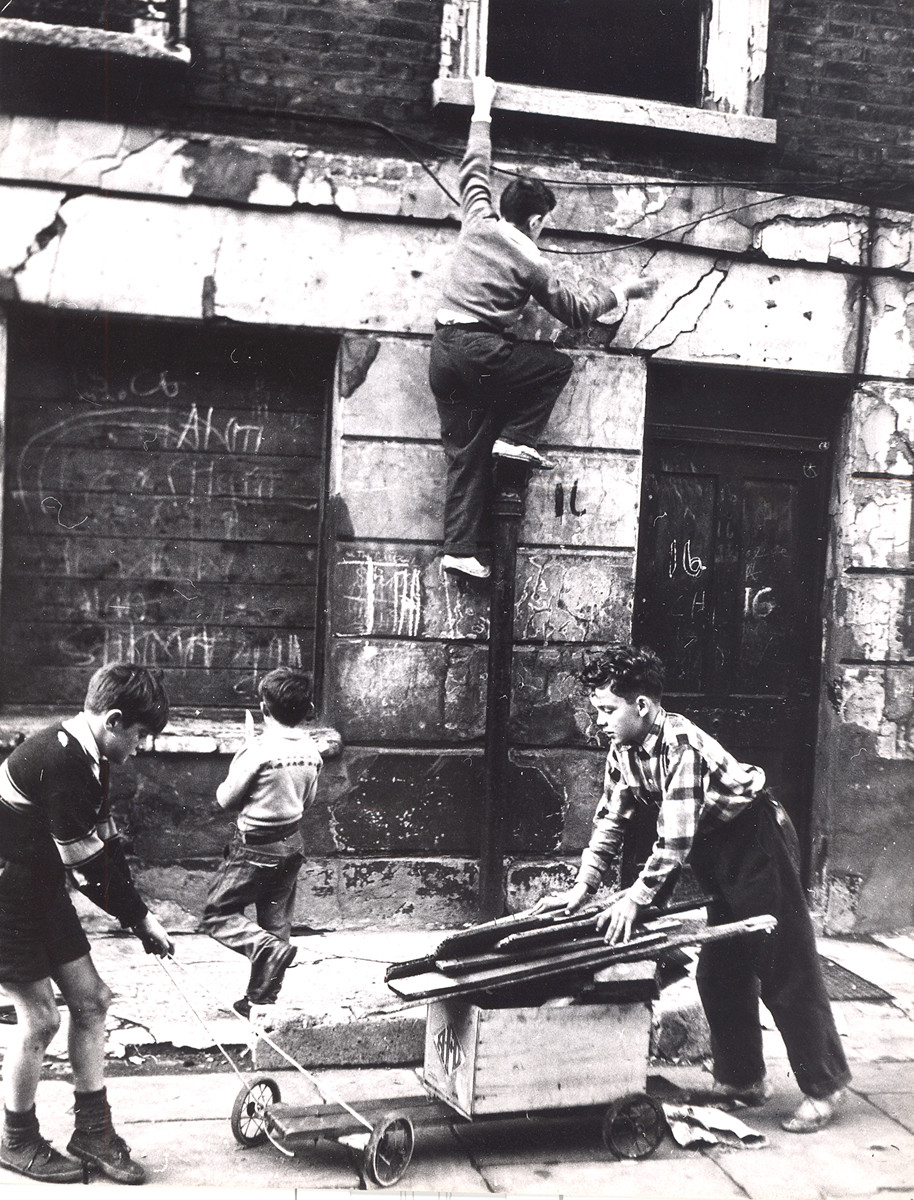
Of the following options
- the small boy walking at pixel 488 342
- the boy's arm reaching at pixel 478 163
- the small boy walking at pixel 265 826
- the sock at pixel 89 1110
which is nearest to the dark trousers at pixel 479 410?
the small boy walking at pixel 488 342

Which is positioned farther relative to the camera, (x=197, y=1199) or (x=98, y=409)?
(x=98, y=409)

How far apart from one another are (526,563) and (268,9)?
108 inches

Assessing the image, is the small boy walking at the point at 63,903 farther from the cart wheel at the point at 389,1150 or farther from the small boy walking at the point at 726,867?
the small boy walking at the point at 726,867

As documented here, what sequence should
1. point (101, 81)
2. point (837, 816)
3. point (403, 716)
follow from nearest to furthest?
point (101, 81) < point (403, 716) < point (837, 816)

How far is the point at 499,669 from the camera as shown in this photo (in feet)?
16.4

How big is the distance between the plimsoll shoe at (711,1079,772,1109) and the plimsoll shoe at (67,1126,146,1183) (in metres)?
1.98

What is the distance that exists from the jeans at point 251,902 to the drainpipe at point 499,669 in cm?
126

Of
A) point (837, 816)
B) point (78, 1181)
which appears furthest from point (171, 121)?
point (837, 816)

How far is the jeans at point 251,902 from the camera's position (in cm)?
396

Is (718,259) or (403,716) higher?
(718,259)

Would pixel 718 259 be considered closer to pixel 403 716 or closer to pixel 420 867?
pixel 403 716

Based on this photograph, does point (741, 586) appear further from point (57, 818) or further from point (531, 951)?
point (57, 818)

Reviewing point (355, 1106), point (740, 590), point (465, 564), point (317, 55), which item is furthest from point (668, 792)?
point (317, 55)

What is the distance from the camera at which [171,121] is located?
488cm
